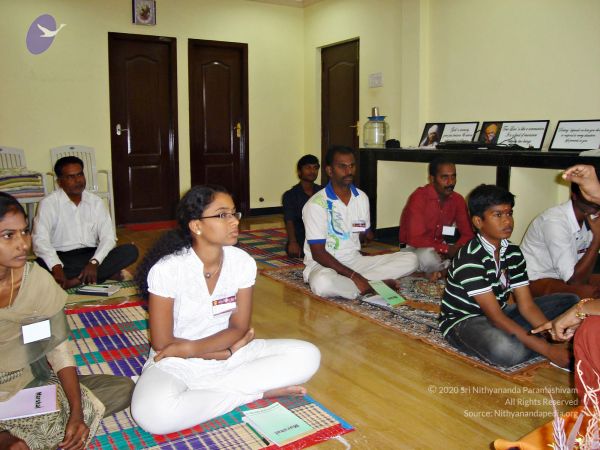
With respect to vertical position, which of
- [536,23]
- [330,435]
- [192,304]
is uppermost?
[536,23]

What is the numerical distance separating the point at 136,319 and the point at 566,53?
12.3 ft

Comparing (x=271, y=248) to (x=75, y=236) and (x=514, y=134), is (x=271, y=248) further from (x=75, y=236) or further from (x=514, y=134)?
(x=514, y=134)

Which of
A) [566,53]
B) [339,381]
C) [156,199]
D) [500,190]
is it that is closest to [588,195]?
[500,190]

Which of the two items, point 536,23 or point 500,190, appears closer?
point 500,190

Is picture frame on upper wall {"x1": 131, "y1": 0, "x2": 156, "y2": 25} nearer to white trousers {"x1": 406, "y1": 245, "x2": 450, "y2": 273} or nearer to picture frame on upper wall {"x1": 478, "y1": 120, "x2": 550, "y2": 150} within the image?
picture frame on upper wall {"x1": 478, "y1": 120, "x2": 550, "y2": 150}

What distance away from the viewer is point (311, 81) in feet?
24.9

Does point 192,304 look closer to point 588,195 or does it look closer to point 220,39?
point 588,195

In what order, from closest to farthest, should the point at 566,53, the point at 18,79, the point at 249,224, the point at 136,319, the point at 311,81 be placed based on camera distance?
the point at 136,319 → the point at 566,53 → the point at 18,79 → the point at 249,224 → the point at 311,81

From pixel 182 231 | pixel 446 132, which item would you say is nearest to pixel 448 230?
pixel 446 132

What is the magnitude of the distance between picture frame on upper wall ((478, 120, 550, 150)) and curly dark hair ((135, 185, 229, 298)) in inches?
128

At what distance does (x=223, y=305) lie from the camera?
6.88ft

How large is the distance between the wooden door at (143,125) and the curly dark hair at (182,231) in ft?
15.8

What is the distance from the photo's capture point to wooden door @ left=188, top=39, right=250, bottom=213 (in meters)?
7.04

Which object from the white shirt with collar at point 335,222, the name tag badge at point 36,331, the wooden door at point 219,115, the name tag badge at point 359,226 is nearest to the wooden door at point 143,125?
the wooden door at point 219,115
